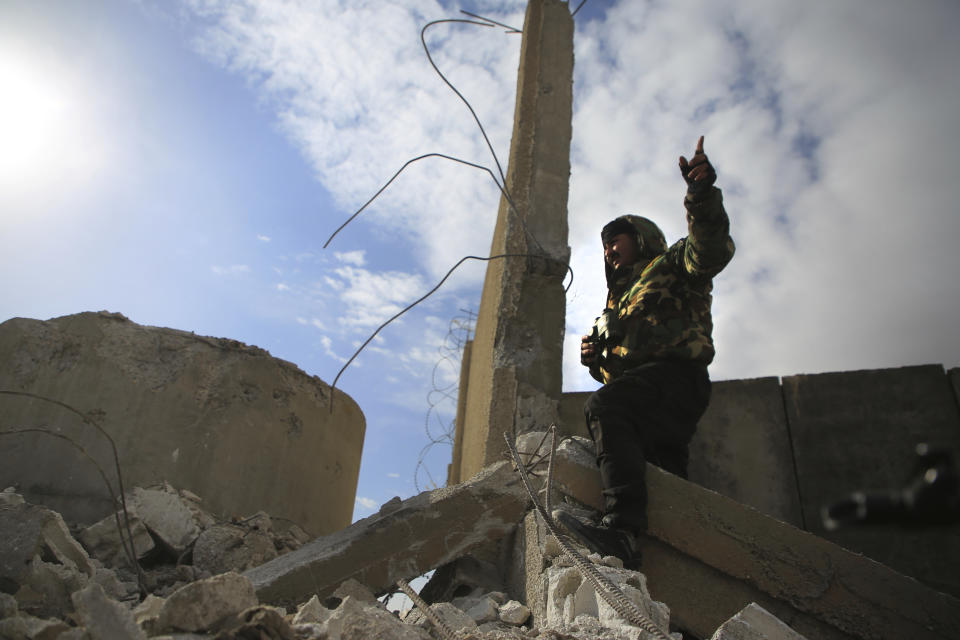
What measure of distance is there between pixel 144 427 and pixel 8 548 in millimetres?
1745

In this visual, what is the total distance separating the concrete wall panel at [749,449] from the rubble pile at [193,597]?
157 centimetres

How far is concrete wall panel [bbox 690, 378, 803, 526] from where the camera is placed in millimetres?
3299

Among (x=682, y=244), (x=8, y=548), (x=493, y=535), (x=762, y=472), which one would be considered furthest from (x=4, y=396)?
(x=762, y=472)

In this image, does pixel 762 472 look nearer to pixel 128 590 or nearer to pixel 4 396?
pixel 128 590

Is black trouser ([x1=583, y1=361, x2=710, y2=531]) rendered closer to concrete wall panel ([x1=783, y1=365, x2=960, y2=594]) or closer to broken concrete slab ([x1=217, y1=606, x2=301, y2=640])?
concrete wall panel ([x1=783, y1=365, x2=960, y2=594])

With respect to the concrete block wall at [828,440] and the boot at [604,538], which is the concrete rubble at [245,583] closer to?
the boot at [604,538]

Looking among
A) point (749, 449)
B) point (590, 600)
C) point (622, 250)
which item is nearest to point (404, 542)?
point (590, 600)

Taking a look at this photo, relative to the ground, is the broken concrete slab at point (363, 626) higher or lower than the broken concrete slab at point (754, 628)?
lower

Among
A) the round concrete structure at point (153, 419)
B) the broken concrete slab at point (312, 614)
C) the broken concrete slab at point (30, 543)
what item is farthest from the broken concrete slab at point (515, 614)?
the round concrete structure at point (153, 419)

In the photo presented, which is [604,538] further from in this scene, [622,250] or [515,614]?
[622,250]

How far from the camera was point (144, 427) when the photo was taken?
3.65 metres

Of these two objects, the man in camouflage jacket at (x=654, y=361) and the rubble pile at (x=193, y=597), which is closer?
the rubble pile at (x=193, y=597)

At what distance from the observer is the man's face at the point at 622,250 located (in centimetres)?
325

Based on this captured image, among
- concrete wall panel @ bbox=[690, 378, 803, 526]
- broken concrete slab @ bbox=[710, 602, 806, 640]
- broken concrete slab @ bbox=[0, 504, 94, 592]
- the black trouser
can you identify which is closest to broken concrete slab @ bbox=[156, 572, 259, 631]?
broken concrete slab @ bbox=[0, 504, 94, 592]
